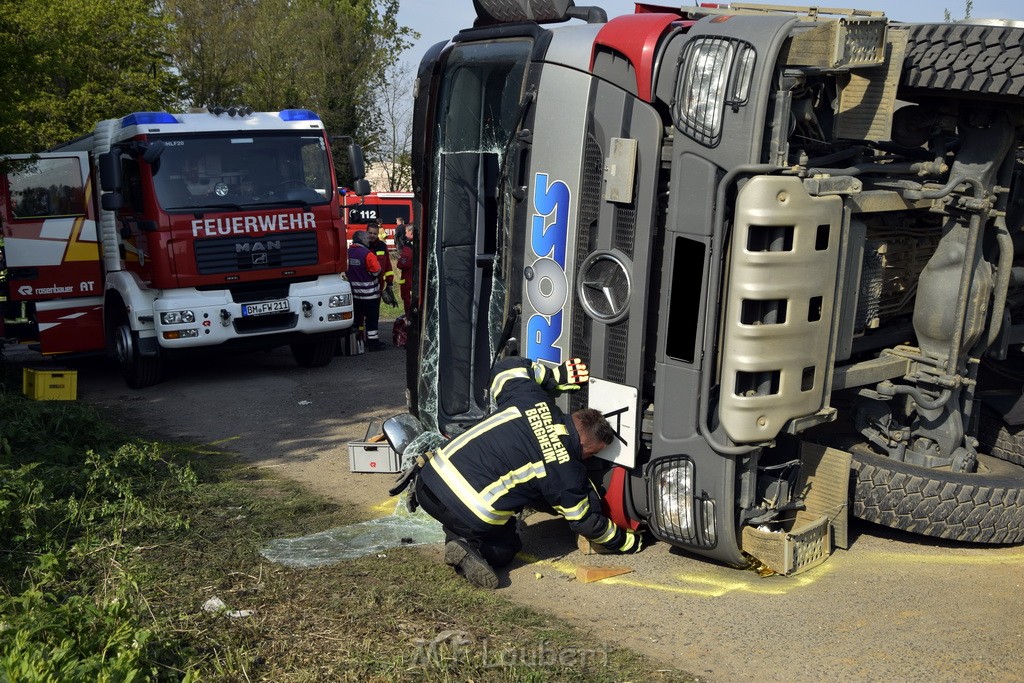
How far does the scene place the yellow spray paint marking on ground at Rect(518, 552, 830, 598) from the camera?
15.7ft

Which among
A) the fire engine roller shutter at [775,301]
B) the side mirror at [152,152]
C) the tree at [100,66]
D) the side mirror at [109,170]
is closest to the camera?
the fire engine roller shutter at [775,301]

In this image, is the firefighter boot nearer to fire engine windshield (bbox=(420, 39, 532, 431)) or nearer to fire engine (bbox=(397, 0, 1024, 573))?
fire engine (bbox=(397, 0, 1024, 573))

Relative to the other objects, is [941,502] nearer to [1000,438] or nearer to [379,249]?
[1000,438]

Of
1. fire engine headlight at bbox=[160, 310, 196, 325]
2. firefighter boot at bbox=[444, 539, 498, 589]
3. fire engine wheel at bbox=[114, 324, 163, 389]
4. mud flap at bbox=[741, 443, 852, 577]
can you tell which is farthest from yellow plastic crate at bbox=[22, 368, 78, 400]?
mud flap at bbox=[741, 443, 852, 577]

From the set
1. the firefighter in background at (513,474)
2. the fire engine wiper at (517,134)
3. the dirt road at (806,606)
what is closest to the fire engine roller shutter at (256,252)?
the dirt road at (806,606)

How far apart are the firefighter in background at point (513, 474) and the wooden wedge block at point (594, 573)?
15cm

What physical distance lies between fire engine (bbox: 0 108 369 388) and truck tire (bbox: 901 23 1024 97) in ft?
21.8

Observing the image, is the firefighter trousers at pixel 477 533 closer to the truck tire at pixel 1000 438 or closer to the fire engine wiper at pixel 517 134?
the fire engine wiper at pixel 517 134

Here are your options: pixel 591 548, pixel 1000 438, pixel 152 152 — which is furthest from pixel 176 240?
pixel 1000 438

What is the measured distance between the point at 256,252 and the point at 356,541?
5.26 meters

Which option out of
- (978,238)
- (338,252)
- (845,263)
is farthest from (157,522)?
(338,252)

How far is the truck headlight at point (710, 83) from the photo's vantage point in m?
4.33

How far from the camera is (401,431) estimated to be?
6.04m

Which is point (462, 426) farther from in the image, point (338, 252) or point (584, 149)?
point (338, 252)
